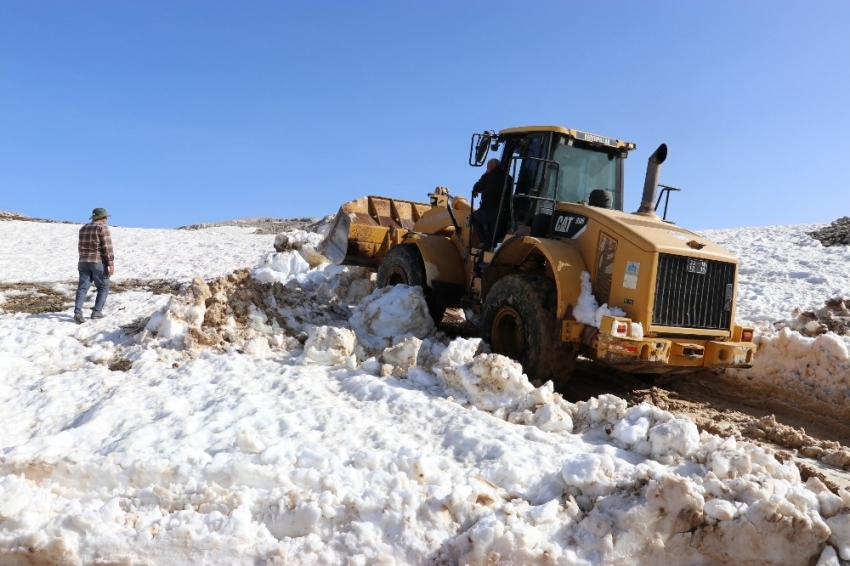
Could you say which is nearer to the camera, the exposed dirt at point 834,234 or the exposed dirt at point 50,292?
the exposed dirt at point 50,292

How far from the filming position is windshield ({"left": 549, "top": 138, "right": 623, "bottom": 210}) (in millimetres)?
7754

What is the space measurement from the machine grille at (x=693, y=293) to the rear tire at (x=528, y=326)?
973 mm

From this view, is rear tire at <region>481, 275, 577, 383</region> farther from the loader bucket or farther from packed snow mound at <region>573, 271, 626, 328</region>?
the loader bucket

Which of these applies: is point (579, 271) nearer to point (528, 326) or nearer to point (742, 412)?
point (528, 326)

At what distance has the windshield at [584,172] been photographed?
25.4ft

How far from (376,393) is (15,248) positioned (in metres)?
16.7

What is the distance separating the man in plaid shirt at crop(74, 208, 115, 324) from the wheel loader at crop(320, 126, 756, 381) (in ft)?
12.7

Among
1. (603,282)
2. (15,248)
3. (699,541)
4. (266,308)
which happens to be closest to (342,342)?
(266,308)

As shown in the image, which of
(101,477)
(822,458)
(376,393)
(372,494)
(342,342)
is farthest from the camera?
(342,342)

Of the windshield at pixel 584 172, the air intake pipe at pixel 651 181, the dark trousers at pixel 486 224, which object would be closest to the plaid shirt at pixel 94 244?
the dark trousers at pixel 486 224

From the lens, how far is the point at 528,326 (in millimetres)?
6875

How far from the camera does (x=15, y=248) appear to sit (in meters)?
18.8

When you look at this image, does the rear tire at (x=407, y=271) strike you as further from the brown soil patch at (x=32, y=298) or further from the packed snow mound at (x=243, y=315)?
the brown soil patch at (x=32, y=298)

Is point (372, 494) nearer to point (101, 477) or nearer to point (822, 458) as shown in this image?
point (101, 477)
